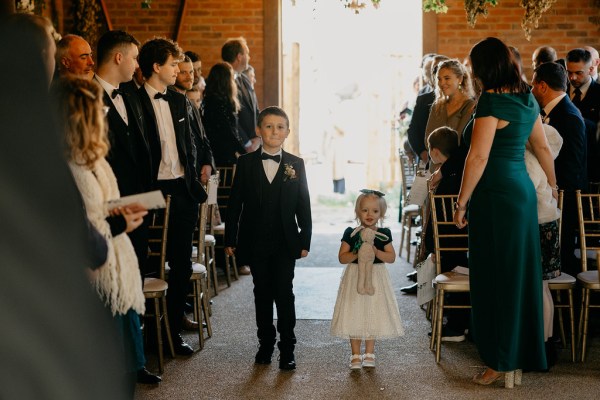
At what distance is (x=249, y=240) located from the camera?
4984 mm

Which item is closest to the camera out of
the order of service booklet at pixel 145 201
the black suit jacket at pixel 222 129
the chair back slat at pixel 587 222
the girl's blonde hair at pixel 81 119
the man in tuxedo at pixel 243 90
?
the girl's blonde hair at pixel 81 119

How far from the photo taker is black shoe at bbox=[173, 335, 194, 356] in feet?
17.5

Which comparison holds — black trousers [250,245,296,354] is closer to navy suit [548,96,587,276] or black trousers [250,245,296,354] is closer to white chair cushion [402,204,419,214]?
navy suit [548,96,587,276]

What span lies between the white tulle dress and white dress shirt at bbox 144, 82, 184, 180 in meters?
1.13

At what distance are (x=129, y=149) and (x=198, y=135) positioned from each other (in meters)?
1.22

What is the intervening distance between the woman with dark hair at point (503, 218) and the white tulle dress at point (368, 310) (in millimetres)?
495

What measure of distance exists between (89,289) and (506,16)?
28.5 ft

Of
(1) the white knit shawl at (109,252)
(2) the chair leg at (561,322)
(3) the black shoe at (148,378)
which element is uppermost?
(1) the white knit shawl at (109,252)

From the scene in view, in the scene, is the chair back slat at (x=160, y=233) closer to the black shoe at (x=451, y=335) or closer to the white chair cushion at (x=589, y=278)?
the black shoe at (x=451, y=335)

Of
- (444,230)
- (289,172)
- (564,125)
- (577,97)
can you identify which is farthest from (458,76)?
(289,172)

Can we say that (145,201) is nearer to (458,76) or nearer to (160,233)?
(160,233)

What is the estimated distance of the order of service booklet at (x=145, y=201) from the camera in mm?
3141

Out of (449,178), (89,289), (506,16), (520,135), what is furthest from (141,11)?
(89,289)

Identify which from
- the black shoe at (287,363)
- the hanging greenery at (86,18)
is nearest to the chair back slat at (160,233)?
the black shoe at (287,363)
